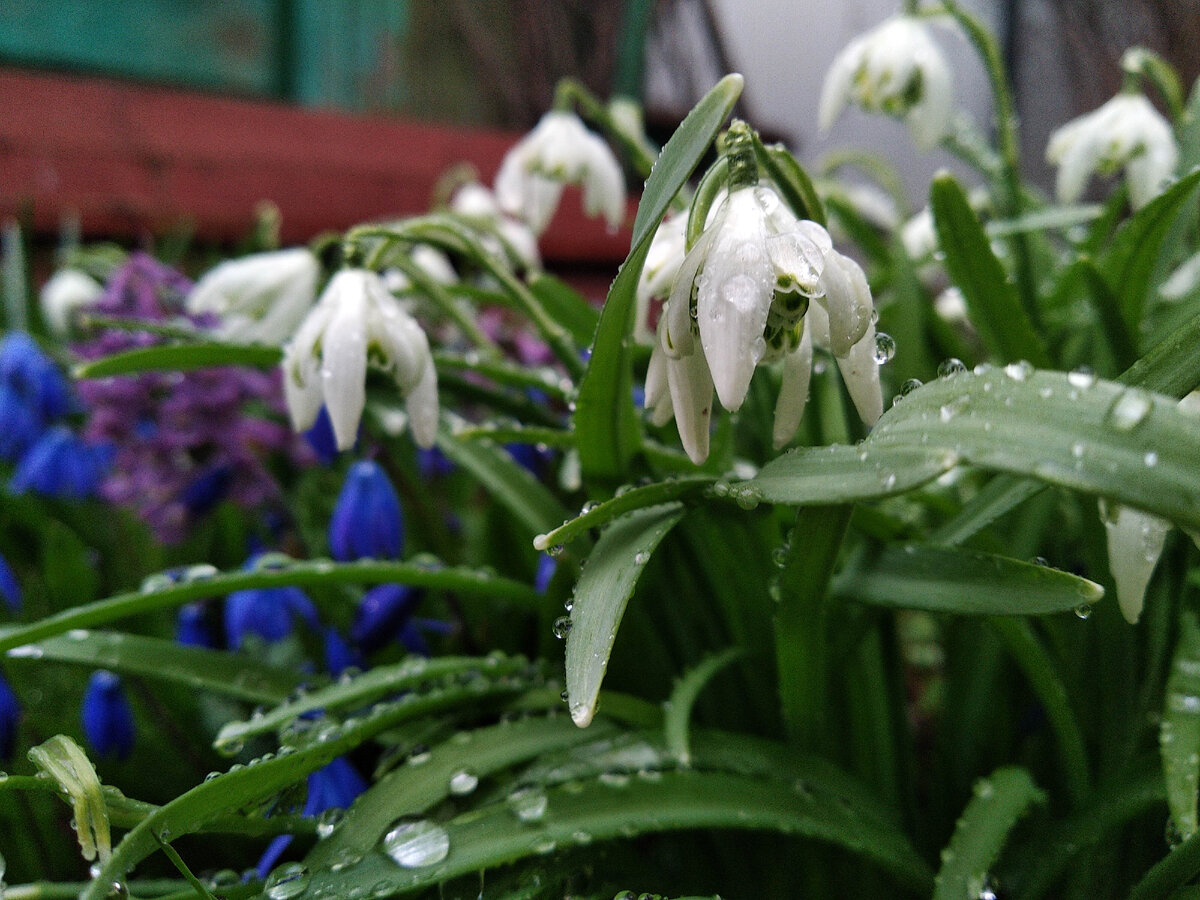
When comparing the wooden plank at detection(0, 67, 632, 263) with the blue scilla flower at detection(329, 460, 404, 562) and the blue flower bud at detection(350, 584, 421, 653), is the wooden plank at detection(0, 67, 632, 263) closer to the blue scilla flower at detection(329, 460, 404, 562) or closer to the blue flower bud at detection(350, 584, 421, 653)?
the blue scilla flower at detection(329, 460, 404, 562)

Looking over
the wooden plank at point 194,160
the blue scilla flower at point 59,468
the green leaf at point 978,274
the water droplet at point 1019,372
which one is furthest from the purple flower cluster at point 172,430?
the wooden plank at point 194,160

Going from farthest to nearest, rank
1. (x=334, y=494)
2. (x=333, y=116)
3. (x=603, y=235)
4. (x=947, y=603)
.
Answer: (x=603, y=235) → (x=333, y=116) → (x=334, y=494) → (x=947, y=603)

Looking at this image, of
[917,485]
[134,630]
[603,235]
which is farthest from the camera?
[603,235]

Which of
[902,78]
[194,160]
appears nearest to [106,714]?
[902,78]

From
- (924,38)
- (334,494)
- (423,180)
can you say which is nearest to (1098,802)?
(924,38)

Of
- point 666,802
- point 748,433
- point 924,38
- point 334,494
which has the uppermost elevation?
point 924,38

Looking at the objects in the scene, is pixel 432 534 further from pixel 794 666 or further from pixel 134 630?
pixel 794 666

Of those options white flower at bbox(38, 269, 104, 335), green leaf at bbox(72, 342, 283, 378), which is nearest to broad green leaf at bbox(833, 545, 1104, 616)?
green leaf at bbox(72, 342, 283, 378)

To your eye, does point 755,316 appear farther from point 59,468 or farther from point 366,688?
point 59,468
